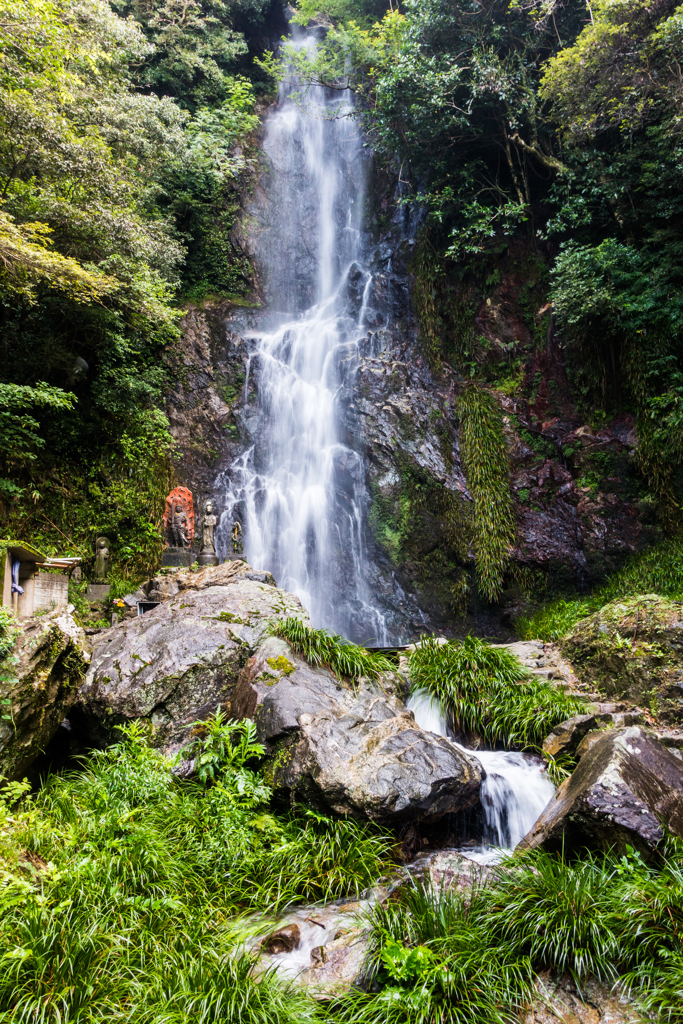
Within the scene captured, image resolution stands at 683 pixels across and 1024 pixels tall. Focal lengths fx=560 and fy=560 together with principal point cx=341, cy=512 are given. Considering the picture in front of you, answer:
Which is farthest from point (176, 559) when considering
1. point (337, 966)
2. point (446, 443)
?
point (337, 966)

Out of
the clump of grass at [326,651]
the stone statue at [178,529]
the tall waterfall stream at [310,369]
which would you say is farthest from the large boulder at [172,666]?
the stone statue at [178,529]

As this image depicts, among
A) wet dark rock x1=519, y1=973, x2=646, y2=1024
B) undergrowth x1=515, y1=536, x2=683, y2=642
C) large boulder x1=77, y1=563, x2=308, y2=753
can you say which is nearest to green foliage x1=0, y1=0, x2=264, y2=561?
large boulder x1=77, y1=563, x2=308, y2=753

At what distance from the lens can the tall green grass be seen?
2613 millimetres

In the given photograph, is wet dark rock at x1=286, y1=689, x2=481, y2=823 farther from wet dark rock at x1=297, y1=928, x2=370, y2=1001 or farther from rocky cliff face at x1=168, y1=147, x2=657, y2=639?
rocky cliff face at x1=168, y1=147, x2=657, y2=639

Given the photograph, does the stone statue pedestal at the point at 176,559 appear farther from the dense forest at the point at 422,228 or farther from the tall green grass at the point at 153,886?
the tall green grass at the point at 153,886

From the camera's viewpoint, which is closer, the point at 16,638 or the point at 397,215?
the point at 16,638

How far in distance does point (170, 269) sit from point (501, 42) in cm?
893

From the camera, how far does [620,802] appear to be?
3.62 m

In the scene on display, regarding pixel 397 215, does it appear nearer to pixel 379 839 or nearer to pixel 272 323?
pixel 272 323

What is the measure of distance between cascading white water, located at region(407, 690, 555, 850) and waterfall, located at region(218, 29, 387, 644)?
4.17 m

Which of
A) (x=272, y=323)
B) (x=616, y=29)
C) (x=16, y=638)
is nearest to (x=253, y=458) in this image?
(x=272, y=323)

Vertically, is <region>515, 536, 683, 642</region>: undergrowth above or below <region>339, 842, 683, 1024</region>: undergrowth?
above

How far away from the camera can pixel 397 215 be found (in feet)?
51.9

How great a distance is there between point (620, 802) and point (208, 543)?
8.12m
